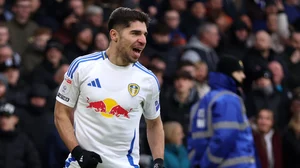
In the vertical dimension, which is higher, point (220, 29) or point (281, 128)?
point (220, 29)

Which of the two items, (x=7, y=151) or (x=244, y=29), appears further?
(x=244, y=29)

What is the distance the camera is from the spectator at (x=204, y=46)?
1366cm

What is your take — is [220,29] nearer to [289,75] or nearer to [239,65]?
[289,75]

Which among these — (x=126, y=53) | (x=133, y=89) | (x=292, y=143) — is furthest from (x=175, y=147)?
(x=126, y=53)

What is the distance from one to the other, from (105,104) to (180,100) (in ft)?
17.8

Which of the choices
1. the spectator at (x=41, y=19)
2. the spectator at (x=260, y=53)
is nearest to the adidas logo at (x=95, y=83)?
the spectator at (x=41, y=19)

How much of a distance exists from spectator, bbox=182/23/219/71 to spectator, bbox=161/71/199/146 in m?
1.27

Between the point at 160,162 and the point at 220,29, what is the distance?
8.92 m

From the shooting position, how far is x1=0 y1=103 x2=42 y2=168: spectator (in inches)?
411

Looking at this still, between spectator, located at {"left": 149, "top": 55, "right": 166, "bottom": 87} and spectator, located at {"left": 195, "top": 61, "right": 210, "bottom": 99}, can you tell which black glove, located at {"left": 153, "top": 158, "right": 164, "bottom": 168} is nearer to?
spectator, located at {"left": 149, "top": 55, "right": 166, "bottom": 87}

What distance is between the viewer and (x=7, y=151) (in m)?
10.4

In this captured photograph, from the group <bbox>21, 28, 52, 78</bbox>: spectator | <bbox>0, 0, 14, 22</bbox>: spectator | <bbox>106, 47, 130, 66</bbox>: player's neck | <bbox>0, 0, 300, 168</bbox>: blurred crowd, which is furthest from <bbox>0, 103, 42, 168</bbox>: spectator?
<bbox>106, 47, 130, 66</bbox>: player's neck

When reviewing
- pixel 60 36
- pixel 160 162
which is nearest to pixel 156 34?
pixel 60 36

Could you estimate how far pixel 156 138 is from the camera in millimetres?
6992
